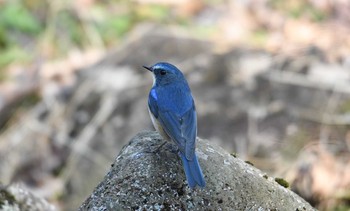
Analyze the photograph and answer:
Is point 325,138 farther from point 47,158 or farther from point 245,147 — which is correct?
point 47,158

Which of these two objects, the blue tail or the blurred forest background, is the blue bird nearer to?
the blue tail

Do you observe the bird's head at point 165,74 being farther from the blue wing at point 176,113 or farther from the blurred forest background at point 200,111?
the blurred forest background at point 200,111

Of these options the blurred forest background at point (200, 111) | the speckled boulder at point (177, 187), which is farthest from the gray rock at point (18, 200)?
the blurred forest background at point (200, 111)

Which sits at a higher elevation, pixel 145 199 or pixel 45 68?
pixel 145 199

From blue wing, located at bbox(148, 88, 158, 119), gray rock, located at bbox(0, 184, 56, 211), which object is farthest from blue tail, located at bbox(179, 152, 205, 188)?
gray rock, located at bbox(0, 184, 56, 211)

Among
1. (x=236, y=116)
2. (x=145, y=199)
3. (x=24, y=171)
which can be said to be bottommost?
(x=24, y=171)

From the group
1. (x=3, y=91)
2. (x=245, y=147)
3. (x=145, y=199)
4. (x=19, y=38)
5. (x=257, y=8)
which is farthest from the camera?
(x=257, y=8)

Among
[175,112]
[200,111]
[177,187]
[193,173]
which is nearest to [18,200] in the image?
[175,112]

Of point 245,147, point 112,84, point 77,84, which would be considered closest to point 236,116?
point 245,147
